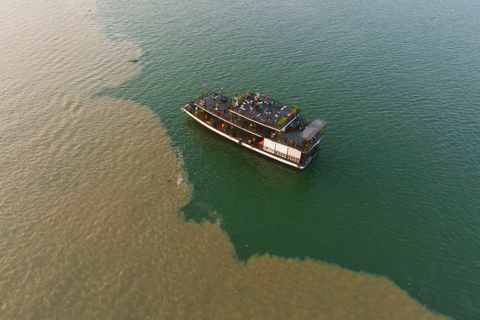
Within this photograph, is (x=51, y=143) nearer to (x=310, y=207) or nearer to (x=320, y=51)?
(x=310, y=207)

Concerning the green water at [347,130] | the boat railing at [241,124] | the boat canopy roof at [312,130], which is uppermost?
the boat canopy roof at [312,130]

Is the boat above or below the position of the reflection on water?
above

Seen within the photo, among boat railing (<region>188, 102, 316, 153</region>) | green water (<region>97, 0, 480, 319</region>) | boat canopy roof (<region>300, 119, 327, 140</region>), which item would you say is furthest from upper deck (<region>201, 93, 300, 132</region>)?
green water (<region>97, 0, 480, 319</region>)

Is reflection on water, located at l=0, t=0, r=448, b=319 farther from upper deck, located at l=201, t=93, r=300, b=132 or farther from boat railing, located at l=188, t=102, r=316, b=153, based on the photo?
upper deck, located at l=201, t=93, r=300, b=132

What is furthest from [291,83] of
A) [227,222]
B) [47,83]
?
[47,83]

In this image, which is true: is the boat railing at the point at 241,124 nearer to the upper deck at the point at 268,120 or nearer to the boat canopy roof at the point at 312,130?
the upper deck at the point at 268,120

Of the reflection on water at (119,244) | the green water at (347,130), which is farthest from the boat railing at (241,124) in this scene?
the reflection on water at (119,244)

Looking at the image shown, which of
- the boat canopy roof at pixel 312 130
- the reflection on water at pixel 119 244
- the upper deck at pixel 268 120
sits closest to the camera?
the reflection on water at pixel 119 244
